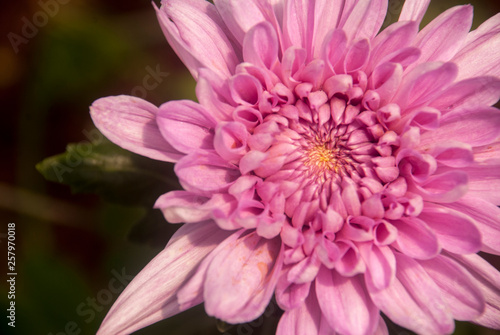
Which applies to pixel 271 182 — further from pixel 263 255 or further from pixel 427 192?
pixel 427 192

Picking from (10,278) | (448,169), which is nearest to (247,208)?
(448,169)

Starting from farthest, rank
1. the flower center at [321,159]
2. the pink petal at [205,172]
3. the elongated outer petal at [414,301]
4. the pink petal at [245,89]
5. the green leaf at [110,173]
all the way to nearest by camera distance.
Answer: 1. the green leaf at [110,173]
2. the flower center at [321,159]
3. the pink petal at [245,89]
4. the pink petal at [205,172]
5. the elongated outer petal at [414,301]

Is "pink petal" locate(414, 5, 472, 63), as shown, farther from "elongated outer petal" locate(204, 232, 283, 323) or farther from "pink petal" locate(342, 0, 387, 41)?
"elongated outer petal" locate(204, 232, 283, 323)

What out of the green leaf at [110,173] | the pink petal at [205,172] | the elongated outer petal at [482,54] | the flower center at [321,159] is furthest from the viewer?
the green leaf at [110,173]

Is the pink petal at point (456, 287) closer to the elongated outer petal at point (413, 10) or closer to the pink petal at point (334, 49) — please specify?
the pink petal at point (334, 49)

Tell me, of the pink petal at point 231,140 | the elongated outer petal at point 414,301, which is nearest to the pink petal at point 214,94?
the pink petal at point 231,140

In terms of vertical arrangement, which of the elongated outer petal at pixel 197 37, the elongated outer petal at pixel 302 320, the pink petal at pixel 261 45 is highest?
the elongated outer petal at pixel 197 37
